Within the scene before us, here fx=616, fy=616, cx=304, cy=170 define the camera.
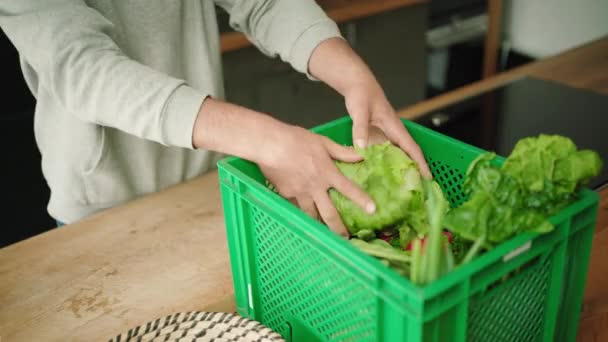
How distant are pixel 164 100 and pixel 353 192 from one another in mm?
331

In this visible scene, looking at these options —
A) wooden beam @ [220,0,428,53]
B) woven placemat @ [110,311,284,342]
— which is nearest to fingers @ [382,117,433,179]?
woven placemat @ [110,311,284,342]

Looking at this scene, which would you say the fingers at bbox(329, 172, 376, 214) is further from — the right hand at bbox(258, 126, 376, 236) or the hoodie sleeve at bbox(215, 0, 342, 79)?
the hoodie sleeve at bbox(215, 0, 342, 79)

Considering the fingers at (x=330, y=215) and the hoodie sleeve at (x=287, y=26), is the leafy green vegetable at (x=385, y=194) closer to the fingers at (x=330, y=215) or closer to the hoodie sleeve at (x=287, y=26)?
the fingers at (x=330, y=215)

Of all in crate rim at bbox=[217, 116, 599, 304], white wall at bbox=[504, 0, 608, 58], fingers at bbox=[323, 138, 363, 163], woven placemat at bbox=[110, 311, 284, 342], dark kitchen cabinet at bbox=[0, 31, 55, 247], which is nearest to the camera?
crate rim at bbox=[217, 116, 599, 304]

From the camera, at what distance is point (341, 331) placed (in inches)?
31.5

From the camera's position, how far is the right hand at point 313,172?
0.89 m

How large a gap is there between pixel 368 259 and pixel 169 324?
1.04 feet

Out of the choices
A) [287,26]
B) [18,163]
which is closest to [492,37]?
[287,26]

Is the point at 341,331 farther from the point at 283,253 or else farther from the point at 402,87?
the point at 402,87

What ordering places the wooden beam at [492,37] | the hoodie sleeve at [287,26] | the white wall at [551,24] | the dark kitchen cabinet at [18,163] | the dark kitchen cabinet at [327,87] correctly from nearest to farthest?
the hoodie sleeve at [287,26]
the dark kitchen cabinet at [18,163]
the dark kitchen cabinet at [327,87]
the white wall at [551,24]
the wooden beam at [492,37]

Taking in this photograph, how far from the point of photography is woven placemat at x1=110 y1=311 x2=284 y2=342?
2.66 ft

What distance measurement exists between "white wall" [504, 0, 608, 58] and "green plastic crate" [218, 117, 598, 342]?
89.8 inches

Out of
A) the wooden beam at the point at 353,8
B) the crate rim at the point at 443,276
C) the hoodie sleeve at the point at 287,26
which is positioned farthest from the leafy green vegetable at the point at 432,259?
the wooden beam at the point at 353,8

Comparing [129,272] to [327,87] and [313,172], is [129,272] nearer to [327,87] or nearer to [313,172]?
[313,172]
